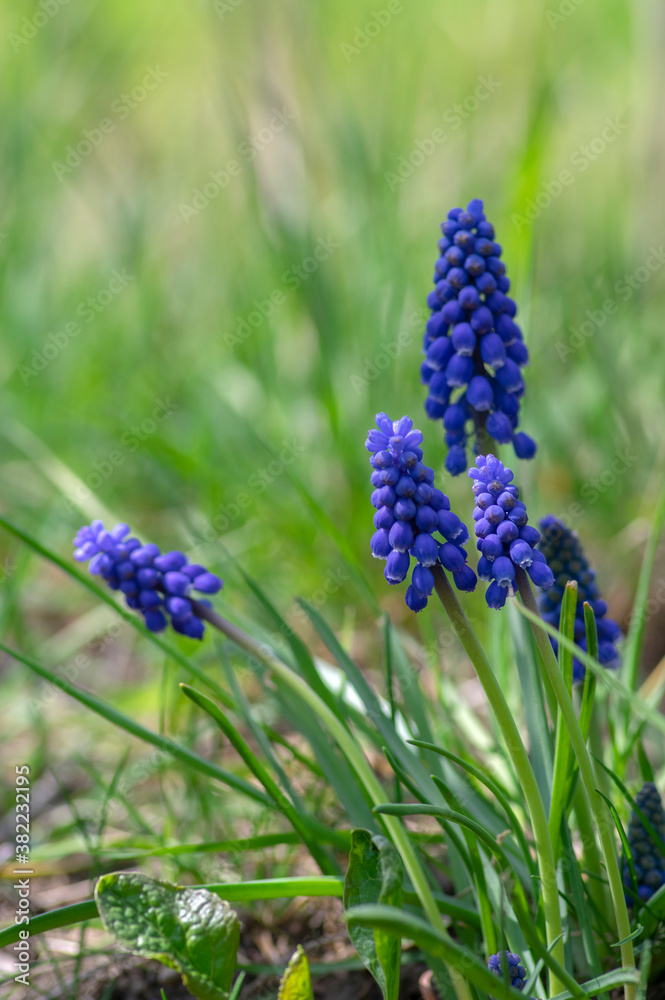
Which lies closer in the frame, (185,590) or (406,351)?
(185,590)

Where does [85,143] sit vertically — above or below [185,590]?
above

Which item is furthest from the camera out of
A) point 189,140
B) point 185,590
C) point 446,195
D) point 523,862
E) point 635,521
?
point 189,140

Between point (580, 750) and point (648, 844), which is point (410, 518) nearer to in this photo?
point (580, 750)

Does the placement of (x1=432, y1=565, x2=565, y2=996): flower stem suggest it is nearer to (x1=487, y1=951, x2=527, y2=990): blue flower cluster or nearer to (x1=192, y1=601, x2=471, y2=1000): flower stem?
(x1=487, y1=951, x2=527, y2=990): blue flower cluster

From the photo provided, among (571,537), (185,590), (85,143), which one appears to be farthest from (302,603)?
(85,143)

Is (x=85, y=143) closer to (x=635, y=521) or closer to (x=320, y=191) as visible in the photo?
(x=320, y=191)

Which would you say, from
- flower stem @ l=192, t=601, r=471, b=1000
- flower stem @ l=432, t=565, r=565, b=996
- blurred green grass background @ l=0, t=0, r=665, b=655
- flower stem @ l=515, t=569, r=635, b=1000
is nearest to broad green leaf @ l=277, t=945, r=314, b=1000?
flower stem @ l=192, t=601, r=471, b=1000

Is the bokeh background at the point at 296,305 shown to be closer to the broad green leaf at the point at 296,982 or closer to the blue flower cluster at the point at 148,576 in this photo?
the blue flower cluster at the point at 148,576
